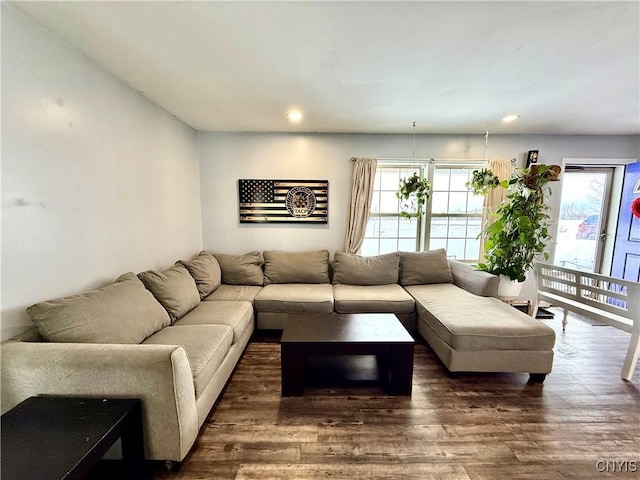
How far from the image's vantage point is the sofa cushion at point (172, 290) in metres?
2.17

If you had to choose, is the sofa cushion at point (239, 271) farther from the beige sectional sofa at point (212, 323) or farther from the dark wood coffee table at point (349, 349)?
the dark wood coffee table at point (349, 349)

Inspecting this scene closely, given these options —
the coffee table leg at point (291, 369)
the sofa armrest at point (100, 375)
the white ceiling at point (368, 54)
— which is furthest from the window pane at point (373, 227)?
the sofa armrest at point (100, 375)

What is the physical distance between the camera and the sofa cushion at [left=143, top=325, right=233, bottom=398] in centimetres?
160

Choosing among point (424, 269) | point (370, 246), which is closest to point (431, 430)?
point (424, 269)

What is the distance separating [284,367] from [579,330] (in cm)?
347

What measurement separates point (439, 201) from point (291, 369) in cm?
302

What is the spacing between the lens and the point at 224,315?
2314 mm

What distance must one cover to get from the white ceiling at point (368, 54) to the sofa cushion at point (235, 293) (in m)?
1.90

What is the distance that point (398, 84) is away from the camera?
2135 millimetres

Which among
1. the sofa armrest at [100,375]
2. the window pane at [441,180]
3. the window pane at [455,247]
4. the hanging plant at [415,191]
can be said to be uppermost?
the window pane at [441,180]

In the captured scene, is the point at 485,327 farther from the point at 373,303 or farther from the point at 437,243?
the point at 437,243

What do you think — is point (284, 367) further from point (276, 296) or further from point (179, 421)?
point (276, 296)

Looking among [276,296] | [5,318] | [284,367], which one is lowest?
[284,367]

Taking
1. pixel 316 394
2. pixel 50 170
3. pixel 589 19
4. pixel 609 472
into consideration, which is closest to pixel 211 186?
pixel 50 170
